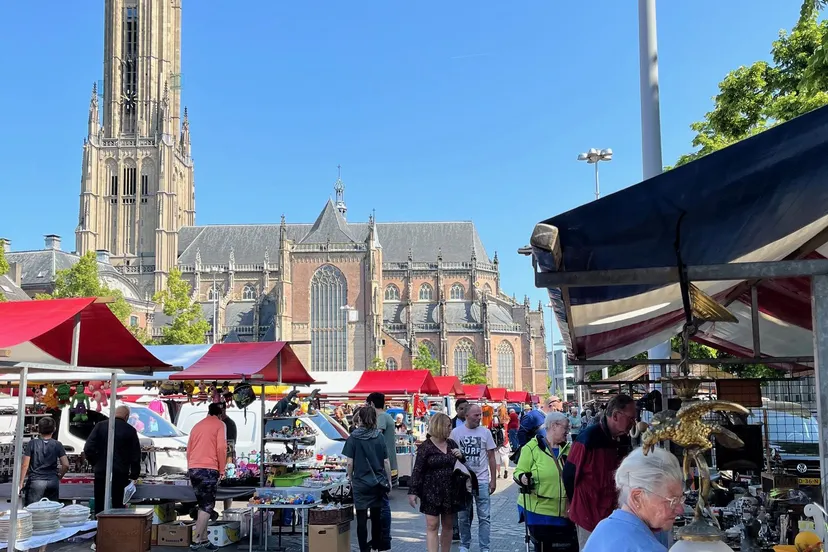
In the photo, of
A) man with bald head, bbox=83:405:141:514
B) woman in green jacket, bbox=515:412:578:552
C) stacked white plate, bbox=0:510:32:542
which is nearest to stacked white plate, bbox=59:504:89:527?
stacked white plate, bbox=0:510:32:542

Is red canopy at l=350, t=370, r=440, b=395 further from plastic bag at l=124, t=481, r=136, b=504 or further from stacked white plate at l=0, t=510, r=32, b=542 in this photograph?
stacked white plate at l=0, t=510, r=32, b=542

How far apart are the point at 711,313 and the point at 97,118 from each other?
8583cm

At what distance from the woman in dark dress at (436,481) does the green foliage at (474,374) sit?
58566 millimetres

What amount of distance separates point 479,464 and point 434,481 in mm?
1394

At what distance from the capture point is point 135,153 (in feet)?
264

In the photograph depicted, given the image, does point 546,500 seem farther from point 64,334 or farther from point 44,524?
point 64,334

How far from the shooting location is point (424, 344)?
72.1 meters

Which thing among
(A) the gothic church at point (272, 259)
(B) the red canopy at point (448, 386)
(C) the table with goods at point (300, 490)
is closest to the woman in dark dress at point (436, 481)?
(C) the table with goods at point (300, 490)

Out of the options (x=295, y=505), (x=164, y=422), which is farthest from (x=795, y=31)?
(x=164, y=422)

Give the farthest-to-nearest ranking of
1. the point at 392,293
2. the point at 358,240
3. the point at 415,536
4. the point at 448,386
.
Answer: the point at 358,240 < the point at 392,293 < the point at 448,386 < the point at 415,536

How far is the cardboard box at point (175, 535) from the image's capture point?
386 inches

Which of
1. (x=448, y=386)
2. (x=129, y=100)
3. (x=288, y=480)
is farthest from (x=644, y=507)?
(x=129, y=100)

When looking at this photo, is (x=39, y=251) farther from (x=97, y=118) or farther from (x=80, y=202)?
(x=97, y=118)

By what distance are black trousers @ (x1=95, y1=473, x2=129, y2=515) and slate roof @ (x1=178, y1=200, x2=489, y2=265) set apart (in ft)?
228
